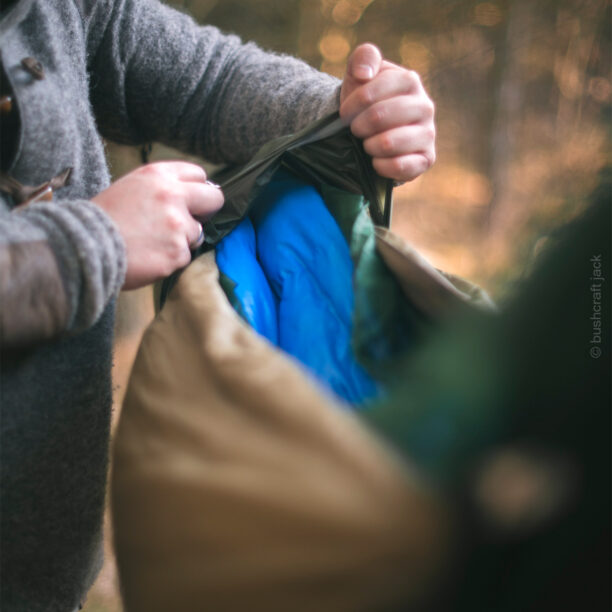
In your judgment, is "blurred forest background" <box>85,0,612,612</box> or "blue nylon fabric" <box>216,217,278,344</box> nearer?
"blue nylon fabric" <box>216,217,278,344</box>

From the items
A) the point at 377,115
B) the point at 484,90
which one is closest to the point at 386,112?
the point at 377,115

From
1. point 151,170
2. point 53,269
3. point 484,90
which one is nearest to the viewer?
point 53,269

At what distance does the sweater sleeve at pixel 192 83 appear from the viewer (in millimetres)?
620

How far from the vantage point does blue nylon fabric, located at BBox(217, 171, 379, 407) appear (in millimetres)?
408

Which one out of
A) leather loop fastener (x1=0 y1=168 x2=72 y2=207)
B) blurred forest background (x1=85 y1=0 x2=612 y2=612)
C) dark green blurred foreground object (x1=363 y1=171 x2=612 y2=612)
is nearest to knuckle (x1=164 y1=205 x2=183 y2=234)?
leather loop fastener (x1=0 y1=168 x2=72 y2=207)

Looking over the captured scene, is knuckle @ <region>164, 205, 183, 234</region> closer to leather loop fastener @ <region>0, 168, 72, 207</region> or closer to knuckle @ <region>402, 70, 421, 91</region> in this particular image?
leather loop fastener @ <region>0, 168, 72, 207</region>

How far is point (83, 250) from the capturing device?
1.23 feet

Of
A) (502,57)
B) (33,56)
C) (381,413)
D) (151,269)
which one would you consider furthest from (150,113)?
(502,57)

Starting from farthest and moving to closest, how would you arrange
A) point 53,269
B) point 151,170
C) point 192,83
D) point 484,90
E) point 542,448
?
1. point 484,90
2. point 192,83
3. point 151,170
4. point 53,269
5. point 542,448

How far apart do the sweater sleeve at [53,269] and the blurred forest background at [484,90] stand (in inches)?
65.8

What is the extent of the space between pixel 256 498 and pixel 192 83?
587 mm

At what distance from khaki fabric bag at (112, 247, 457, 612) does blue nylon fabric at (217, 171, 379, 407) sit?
0.31 feet

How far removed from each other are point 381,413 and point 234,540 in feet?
0.31

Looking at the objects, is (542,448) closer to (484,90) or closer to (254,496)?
(254,496)
